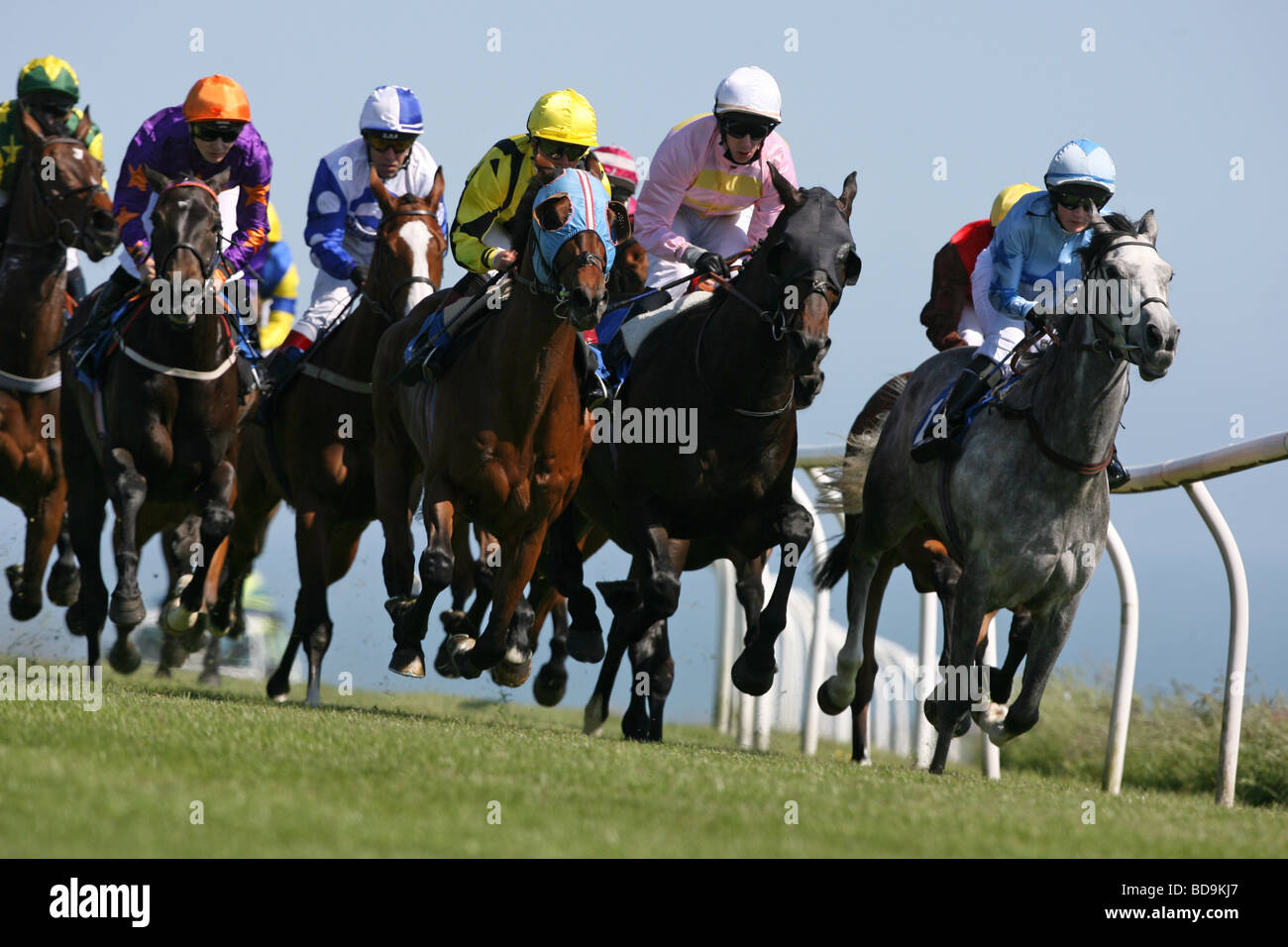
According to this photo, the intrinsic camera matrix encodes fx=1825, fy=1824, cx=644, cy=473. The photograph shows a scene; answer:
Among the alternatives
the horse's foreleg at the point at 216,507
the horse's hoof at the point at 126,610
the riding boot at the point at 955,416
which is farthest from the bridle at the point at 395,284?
the riding boot at the point at 955,416

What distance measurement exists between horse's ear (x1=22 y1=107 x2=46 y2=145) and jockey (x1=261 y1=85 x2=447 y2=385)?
1.76 meters

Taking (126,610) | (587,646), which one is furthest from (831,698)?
(126,610)

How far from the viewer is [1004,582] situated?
801cm

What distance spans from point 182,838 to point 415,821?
0.68 m

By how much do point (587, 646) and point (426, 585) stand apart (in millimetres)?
1220

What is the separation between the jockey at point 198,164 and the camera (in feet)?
33.0

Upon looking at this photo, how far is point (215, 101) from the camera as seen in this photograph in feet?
33.1

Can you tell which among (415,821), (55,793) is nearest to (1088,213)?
(415,821)

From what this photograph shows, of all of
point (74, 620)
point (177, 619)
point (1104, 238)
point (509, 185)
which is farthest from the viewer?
point (74, 620)

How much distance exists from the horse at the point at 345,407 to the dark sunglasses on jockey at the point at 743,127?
1.91 metres

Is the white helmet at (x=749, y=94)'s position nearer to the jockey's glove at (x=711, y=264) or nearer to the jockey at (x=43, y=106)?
the jockey's glove at (x=711, y=264)

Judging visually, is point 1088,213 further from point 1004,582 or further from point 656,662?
point 656,662

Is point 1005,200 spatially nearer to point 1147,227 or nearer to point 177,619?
point 1147,227

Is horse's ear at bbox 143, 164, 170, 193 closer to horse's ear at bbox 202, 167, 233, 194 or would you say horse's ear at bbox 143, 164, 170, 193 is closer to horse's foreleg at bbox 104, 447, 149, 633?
horse's ear at bbox 202, 167, 233, 194
